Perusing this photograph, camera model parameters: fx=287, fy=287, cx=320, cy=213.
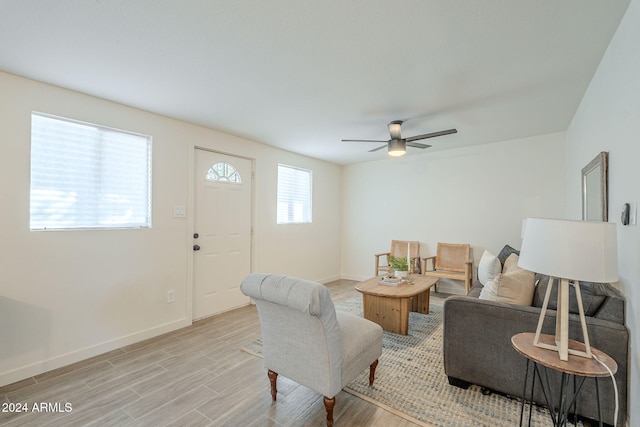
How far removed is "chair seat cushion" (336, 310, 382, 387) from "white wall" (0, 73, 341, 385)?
7.05ft

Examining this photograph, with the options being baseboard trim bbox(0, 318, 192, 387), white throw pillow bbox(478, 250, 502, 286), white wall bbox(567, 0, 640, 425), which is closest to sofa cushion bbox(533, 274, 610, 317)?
white wall bbox(567, 0, 640, 425)

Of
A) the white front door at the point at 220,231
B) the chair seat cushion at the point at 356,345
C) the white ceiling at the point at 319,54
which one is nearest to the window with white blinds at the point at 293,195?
the white front door at the point at 220,231

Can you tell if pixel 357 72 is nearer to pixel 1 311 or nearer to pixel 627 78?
pixel 627 78

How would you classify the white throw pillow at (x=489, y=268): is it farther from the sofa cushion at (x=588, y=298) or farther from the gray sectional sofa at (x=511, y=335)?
A: the sofa cushion at (x=588, y=298)

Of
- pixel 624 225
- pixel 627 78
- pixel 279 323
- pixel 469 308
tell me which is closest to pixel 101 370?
pixel 279 323

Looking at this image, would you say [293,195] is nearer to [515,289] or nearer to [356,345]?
[356,345]

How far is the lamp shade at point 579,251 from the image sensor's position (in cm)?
132

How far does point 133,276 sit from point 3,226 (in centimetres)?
104

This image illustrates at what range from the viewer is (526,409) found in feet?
6.14

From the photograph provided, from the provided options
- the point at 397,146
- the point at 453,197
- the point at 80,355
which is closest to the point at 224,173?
the point at 397,146

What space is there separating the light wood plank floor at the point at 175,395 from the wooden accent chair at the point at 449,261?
2711 millimetres

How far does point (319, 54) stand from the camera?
6.52ft

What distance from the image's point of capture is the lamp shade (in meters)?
1.32

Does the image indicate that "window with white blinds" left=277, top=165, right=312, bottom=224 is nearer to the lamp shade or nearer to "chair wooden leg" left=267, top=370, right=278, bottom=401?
"chair wooden leg" left=267, top=370, right=278, bottom=401
